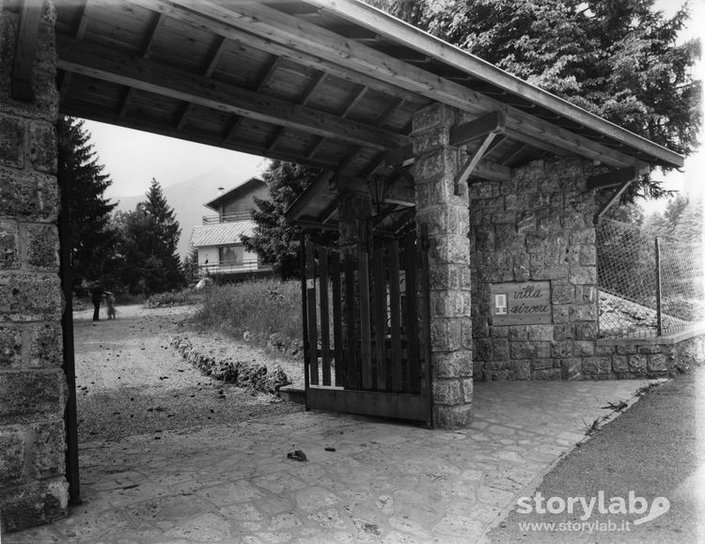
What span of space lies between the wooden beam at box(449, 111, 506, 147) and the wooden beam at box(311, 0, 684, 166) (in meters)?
0.29

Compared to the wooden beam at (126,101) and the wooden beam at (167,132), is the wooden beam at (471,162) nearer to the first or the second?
the wooden beam at (167,132)

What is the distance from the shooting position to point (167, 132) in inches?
224

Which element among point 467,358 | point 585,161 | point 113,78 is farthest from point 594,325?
point 113,78

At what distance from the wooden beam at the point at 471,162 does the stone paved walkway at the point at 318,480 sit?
8.31 ft

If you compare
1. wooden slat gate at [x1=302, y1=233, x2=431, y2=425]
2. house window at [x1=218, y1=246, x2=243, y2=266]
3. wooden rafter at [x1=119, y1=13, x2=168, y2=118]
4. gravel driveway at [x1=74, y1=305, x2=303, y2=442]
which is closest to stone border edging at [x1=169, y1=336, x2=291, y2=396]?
gravel driveway at [x1=74, y1=305, x2=303, y2=442]

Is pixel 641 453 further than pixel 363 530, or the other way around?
pixel 641 453

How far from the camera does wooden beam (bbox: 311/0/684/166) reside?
3629 mm

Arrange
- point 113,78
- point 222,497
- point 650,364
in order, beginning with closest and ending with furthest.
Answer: point 222,497 → point 113,78 → point 650,364

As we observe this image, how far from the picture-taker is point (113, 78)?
4352 millimetres

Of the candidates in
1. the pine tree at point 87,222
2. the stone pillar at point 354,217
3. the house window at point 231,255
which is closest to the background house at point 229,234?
the house window at point 231,255

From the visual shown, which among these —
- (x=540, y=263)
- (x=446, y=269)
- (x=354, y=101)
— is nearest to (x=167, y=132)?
(x=354, y=101)

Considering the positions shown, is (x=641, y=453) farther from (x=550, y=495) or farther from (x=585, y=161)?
(x=585, y=161)

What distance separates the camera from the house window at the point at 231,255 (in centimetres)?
3962

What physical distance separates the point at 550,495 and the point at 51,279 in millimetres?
3629
